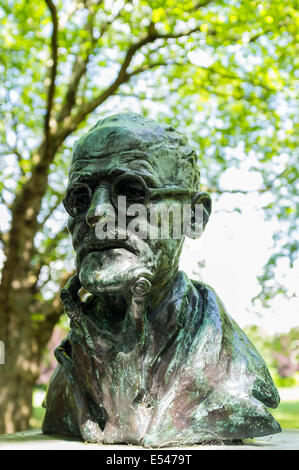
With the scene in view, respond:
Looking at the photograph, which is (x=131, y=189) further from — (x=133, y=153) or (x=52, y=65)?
(x=52, y=65)

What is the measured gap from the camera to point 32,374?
7.86 meters

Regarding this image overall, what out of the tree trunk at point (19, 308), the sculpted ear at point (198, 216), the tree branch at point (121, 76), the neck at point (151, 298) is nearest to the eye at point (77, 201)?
the neck at point (151, 298)

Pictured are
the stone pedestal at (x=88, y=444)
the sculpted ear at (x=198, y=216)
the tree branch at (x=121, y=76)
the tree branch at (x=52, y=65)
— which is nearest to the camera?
the stone pedestal at (x=88, y=444)

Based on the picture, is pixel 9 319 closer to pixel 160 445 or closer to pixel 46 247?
pixel 46 247

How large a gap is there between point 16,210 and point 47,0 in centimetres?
299

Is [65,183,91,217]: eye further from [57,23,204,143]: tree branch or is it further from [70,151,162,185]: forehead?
[57,23,204,143]: tree branch

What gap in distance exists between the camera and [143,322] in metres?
2.92

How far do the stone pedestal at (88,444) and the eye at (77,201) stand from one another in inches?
50.7

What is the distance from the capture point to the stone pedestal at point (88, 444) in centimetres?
270

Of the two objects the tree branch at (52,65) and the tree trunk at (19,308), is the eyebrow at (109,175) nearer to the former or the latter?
the tree branch at (52,65)

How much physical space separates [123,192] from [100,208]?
7.1 inches

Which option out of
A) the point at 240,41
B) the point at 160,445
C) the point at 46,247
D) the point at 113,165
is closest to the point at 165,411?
the point at 160,445

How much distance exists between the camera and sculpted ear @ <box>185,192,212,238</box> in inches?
128

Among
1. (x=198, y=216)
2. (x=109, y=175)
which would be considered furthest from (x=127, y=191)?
(x=198, y=216)
